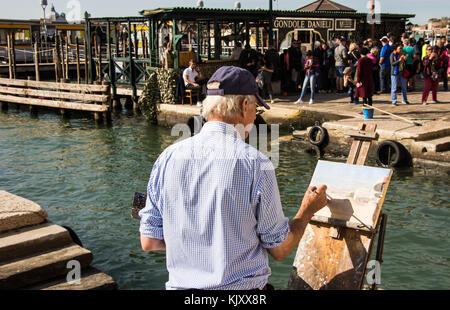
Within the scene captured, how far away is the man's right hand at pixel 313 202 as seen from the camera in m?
2.62

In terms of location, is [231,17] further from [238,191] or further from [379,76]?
[238,191]

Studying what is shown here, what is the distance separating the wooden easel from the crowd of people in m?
9.59

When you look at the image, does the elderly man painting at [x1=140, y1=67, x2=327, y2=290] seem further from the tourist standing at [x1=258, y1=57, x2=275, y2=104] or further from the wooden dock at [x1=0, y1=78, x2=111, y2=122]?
the wooden dock at [x1=0, y1=78, x2=111, y2=122]

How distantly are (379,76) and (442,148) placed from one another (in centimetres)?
766

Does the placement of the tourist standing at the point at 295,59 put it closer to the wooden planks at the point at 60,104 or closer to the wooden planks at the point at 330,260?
the wooden planks at the point at 60,104

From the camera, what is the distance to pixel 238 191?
2.16 metres

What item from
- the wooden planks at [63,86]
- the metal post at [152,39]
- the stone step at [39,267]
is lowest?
the stone step at [39,267]

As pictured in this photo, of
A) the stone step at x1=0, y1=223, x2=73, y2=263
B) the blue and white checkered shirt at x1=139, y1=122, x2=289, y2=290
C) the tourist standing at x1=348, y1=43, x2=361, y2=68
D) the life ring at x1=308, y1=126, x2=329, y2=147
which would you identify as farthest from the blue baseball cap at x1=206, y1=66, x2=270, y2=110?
the tourist standing at x1=348, y1=43, x2=361, y2=68

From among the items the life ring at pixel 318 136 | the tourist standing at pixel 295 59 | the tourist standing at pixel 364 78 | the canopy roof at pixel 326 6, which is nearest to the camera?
the life ring at pixel 318 136

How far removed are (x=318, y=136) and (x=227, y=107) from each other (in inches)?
395

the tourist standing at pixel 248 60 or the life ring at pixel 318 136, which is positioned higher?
the tourist standing at pixel 248 60

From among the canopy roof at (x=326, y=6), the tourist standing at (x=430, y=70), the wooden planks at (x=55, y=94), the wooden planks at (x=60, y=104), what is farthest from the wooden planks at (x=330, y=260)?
the canopy roof at (x=326, y=6)

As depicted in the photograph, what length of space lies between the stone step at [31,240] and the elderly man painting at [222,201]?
3185 mm
